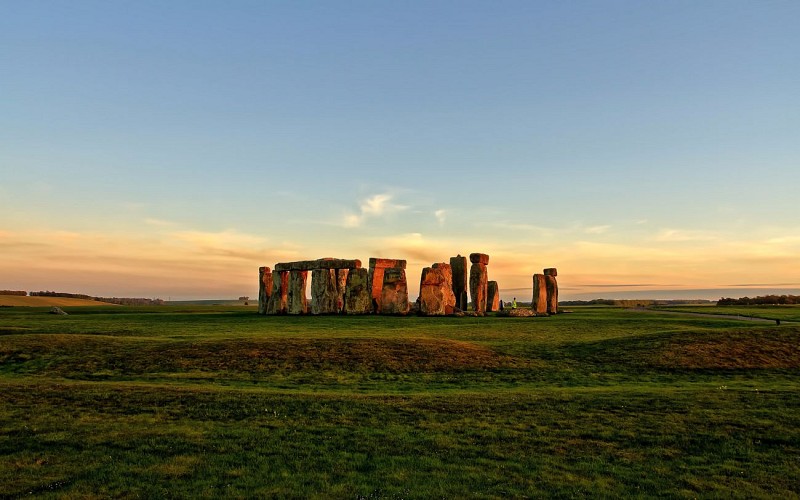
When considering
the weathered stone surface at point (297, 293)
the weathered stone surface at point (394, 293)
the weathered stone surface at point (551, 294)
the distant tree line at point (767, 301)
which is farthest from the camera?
the distant tree line at point (767, 301)

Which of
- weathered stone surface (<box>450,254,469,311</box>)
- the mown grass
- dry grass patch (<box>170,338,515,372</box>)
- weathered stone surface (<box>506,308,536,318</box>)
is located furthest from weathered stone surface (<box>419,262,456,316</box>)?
the mown grass

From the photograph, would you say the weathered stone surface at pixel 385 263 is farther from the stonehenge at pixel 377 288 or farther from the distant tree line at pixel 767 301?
the distant tree line at pixel 767 301

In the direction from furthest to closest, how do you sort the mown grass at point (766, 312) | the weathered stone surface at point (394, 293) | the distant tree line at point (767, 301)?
the distant tree line at point (767, 301)
the weathered stone surface at point (394, 293)
the mown grass at point (766, 312)

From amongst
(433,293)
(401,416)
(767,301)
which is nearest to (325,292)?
(433,293)

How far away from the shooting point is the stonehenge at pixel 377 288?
42.5 m

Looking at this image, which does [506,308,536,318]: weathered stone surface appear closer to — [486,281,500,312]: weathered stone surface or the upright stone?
[486,281,500,312]: weathered stone surface

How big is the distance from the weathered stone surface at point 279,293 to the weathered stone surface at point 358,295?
256 inches

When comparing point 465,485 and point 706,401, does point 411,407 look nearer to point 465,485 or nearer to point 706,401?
point 465,485

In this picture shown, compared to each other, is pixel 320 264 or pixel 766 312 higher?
pixel 320 264

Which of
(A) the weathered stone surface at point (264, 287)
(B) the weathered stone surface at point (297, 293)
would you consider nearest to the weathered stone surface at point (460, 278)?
(B) the weathered stone surface at point (297, 293)

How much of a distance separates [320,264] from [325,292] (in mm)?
2423

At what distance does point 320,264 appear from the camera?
4503cm

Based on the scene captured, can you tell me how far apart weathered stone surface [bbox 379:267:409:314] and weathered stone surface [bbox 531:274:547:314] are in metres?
11.6

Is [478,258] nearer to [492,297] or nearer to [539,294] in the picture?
[539,294]
